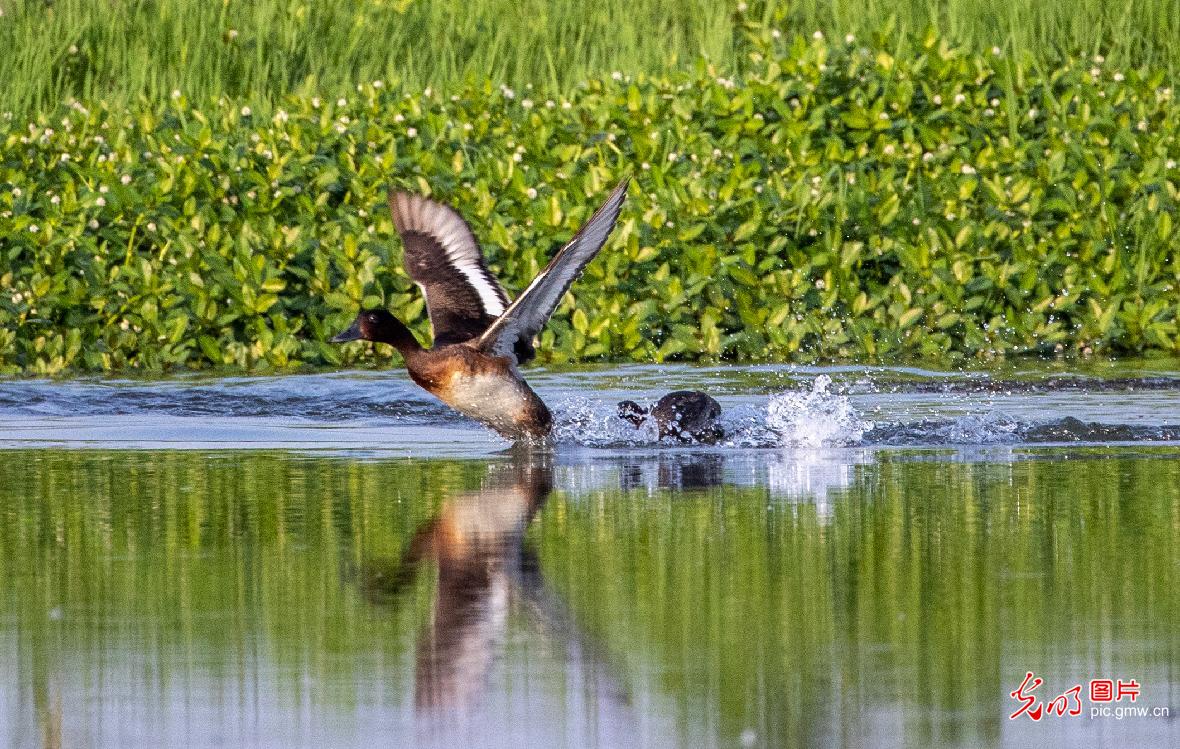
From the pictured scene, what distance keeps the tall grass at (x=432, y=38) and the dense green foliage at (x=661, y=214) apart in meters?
0.86

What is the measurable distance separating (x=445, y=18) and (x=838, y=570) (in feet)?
35.7

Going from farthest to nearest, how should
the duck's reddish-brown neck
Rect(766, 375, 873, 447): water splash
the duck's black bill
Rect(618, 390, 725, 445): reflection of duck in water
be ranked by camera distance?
1. the duck's black bill
2. the duck's reddish-brown neck
3. Rect(618, 390, 725, 445): reflection of duck in water
4. Rect(766, 375, 873, 447): water splash

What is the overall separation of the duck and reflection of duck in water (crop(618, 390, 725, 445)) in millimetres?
376

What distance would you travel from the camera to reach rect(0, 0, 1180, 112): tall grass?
15.0m

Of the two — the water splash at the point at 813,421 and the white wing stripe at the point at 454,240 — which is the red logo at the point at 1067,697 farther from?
the white wing stripe at the point at 454,240

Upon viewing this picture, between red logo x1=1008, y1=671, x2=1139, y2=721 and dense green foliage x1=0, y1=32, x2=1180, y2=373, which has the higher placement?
dense green foliage x1=0, y1=32, x2=1180, y2=373

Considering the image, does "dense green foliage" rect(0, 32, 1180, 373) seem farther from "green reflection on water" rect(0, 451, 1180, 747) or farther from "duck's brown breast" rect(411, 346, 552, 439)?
"green reflection on water" rect(0, 451, 1180, 747)

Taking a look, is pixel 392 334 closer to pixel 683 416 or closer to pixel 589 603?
pixel 683 416

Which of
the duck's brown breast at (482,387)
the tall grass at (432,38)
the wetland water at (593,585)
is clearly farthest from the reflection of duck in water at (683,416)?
the tall grass at (432,38)

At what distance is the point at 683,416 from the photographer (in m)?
9.51

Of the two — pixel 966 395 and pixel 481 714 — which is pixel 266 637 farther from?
pixel 966 395

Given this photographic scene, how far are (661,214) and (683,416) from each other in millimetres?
3647

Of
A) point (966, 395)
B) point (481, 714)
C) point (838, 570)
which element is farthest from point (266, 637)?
point (966, 395)

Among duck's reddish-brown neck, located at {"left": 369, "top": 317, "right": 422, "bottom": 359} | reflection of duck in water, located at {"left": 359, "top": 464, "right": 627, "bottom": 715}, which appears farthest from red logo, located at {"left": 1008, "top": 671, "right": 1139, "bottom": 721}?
duck's reddish-brown neck, located at {"left": 369, "top": 317, "right": 422, "bottom": 359}
